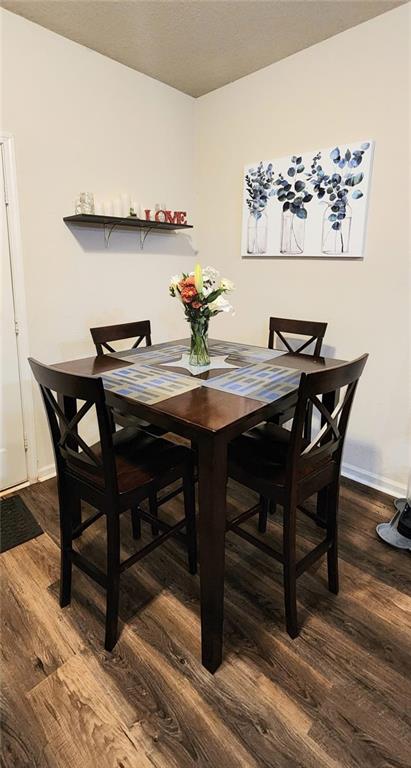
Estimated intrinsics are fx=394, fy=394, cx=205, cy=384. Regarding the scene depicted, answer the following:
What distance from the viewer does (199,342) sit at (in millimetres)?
1945

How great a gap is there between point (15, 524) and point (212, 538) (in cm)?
141

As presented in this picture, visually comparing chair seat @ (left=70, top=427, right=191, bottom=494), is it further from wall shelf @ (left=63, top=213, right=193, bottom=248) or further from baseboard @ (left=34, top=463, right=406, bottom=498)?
wall shelf @ (left=63, top=213, right=193, bottom=248)

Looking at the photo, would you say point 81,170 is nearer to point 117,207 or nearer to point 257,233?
point 117,207

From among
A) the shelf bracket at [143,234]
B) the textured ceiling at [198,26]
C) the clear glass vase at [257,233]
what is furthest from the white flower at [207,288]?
the textured ceiling at [198,26]

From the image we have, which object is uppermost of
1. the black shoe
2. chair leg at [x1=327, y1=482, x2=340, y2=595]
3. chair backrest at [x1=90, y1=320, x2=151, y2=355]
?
chair backrest at [x1=90, y1=320, x2=151, y2=355]

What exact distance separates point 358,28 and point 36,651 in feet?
11.2

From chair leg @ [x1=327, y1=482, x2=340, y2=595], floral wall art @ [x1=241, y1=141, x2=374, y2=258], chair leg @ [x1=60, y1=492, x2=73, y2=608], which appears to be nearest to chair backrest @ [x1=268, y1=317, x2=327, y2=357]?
floral wall art @ [x1=241, y1=141, x2=374, y2=258]

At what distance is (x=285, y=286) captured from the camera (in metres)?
2.85

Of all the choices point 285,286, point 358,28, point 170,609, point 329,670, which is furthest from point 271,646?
point 358,28

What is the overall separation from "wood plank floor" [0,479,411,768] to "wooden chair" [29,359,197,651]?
14cm

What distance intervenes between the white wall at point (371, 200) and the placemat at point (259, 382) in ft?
2.90

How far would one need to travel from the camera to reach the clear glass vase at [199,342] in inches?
75.2

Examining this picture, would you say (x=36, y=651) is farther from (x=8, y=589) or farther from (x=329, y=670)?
(x=329, y=670)

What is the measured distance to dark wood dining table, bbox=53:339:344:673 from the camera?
1.26 meters
